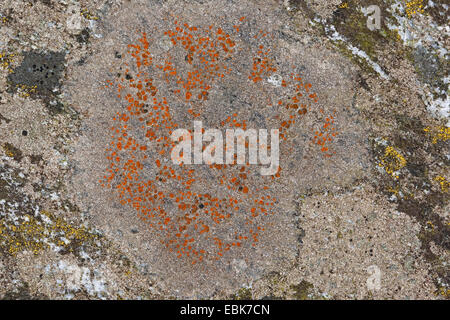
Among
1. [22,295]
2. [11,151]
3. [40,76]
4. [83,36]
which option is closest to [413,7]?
[83,36]

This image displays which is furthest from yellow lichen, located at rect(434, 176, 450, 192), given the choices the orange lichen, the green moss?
the green moss

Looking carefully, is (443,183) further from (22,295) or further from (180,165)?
(22,295)

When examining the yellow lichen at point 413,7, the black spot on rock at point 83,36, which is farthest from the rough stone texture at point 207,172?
the yellow lichen at point 413,7

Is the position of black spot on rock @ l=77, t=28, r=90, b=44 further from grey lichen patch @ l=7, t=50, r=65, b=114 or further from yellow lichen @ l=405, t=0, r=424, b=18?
yellow lichen @ l=405, t=0, r=424, b=18

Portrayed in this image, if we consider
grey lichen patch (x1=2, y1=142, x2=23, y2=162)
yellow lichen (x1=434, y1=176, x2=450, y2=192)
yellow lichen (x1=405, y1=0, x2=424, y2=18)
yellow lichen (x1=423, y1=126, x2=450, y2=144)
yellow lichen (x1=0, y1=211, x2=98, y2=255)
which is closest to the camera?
grey lichen patch (x1=2, y1=142, x2=23, y2=162)

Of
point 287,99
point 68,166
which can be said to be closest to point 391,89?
point 287,99
